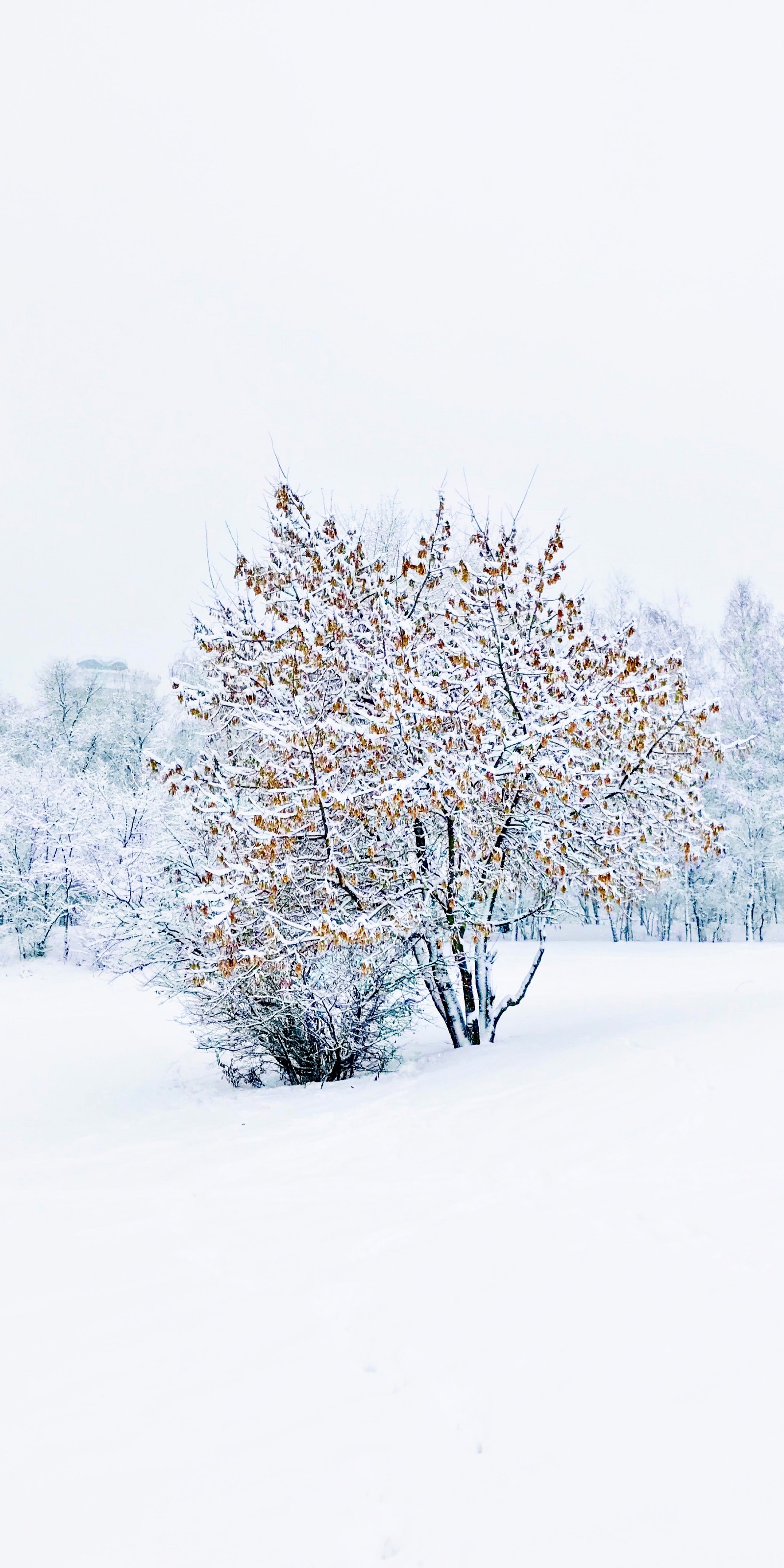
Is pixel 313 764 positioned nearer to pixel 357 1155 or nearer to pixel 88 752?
pixel 357 1155

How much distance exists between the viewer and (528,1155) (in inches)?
176

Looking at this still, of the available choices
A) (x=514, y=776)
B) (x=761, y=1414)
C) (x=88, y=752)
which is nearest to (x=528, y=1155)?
(x=761, y=1414)

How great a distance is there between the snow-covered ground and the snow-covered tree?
1.85 metres

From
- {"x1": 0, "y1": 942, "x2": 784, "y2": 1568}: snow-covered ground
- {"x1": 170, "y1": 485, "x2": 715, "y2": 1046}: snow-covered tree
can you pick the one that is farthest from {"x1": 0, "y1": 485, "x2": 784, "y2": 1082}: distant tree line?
{"x1": 0, "y1": 942, "x2": 784, "y2": 1568}: snow-covered ground

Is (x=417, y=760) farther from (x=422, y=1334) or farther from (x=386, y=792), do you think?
(x=422, y=1334)

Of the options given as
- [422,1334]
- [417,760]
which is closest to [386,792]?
[417,760]

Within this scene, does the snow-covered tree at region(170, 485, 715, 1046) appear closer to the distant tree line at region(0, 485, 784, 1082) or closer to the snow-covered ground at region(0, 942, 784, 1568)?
the distant tree line at region(0, 485, 784, 1082)

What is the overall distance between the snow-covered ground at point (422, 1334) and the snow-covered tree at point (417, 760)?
185 centimetres

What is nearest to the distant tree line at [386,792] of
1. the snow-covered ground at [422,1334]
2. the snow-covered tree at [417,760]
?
the snow-covered tree at [417,760]

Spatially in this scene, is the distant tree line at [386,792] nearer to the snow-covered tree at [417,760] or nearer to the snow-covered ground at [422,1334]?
the snow-covered tree at [417,760]

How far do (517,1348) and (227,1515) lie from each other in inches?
41.2

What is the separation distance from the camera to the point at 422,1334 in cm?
285

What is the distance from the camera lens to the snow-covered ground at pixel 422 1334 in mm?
2027

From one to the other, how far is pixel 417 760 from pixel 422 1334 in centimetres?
446
